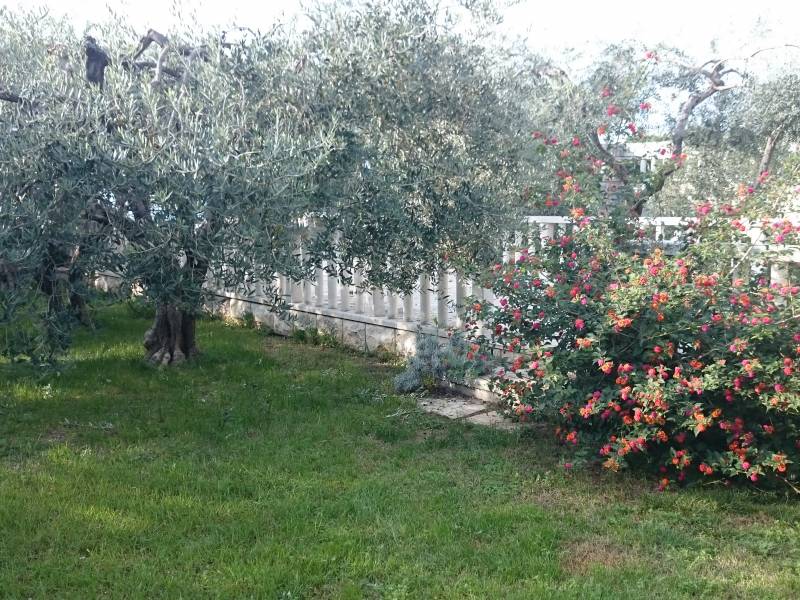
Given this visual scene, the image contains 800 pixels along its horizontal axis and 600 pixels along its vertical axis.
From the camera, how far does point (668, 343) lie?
4684 millimetres

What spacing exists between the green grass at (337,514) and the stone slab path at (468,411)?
27 cm

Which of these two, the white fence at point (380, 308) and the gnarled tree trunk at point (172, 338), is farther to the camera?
the gnarled tree trunk at point (172, 338)

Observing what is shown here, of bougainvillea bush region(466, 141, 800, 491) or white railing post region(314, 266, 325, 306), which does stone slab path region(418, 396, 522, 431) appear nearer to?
bougainvillea bush region(466, 141, 800, 491)

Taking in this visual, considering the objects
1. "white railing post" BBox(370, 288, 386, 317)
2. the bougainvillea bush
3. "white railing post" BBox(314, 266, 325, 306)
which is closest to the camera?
the bougainvillea bush

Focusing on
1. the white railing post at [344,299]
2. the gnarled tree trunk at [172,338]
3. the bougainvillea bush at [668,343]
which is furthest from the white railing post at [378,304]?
the bougainvillea bush at [668,343]

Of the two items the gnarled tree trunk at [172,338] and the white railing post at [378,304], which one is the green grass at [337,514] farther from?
the white railing post at [378,304]

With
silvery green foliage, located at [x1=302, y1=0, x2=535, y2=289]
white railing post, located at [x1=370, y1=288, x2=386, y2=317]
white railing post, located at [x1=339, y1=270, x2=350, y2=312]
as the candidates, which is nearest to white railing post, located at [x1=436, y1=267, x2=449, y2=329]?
silvery green foliage, located at [x1=302, y1=0, x2=535, y2=289]

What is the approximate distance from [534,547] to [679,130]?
8747 millimetres

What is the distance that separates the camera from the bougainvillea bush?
4.54 meters

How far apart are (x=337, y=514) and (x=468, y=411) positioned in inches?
99.5

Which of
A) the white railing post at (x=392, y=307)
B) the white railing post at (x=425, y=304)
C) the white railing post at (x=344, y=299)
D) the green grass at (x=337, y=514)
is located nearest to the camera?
the green grass at (x=337, y=514)

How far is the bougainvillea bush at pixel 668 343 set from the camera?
4.54 metres

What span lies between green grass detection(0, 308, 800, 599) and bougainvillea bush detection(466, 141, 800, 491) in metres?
0.30

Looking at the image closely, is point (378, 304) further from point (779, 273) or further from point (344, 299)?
point (779, 273)
